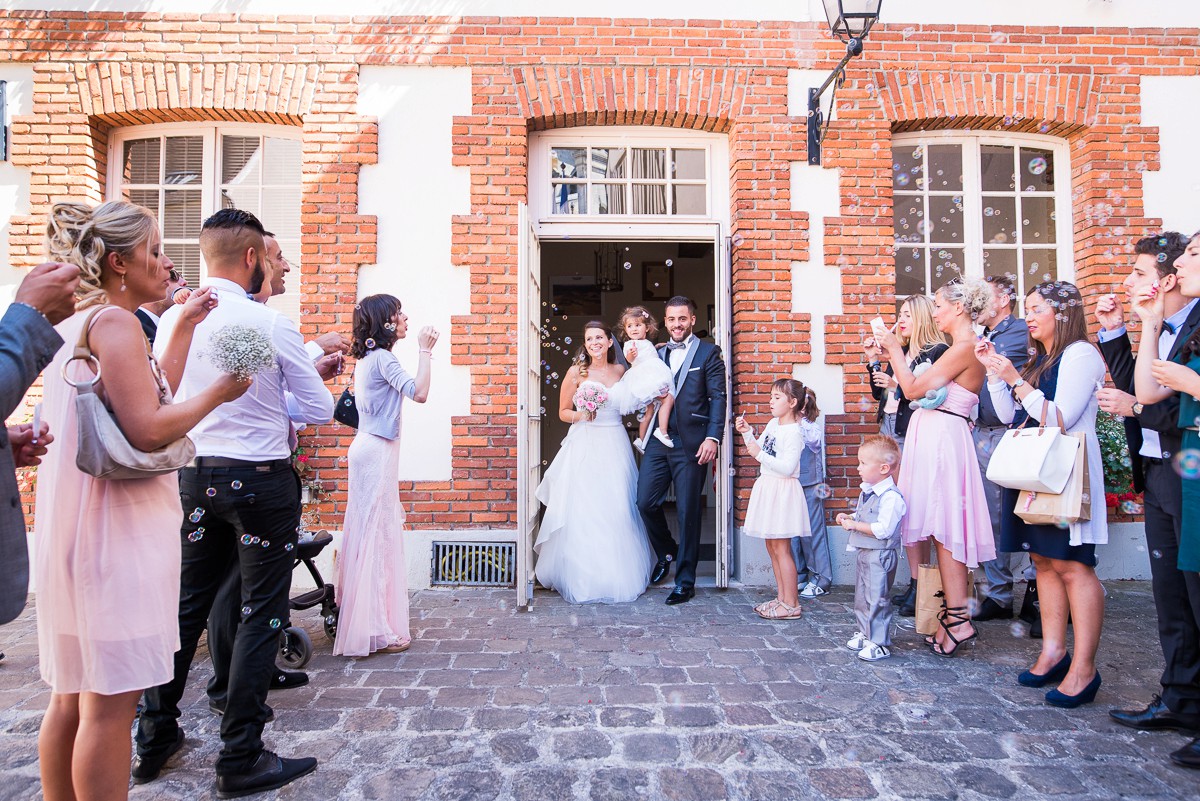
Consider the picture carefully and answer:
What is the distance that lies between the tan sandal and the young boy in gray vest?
0.66 metres

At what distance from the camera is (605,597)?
5.36m

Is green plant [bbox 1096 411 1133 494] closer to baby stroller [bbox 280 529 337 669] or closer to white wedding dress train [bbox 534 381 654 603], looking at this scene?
white wedding dress train [bbox 534 381 654 603]

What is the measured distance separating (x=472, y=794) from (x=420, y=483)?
354 centimetres

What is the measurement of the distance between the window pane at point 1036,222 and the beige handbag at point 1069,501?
3822 millimetres

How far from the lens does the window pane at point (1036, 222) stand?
6527 millimetres

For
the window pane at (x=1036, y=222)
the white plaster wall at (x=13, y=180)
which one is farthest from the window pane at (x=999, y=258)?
the white plaster wall at (x=13, y=180)

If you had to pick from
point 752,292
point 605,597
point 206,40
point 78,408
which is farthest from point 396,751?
point 206,40

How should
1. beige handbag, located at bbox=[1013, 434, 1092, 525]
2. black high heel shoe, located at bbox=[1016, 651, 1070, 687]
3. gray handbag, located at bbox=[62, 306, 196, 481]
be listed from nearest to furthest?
gray handbag, located at bbox=[62, 306, 196, 481], beige handbag, located at bbox=[1013, 434, 1092, 525], black high heel shoe, located at bbox=[1016, 651, 1070, 687]

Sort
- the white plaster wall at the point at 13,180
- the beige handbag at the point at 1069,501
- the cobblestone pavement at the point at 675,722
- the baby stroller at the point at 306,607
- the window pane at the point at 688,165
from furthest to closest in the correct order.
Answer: the window pane at the point at 688,165 < the white plaster wall at the point at 13,180 < the baby stroller at the point at 306,607 < the beige handbag at the point at 1069,501 < the cobblestone pavement at the point at 675,722

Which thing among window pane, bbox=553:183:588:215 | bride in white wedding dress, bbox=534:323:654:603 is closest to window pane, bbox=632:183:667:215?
window pane, bbox=553:183:588:215

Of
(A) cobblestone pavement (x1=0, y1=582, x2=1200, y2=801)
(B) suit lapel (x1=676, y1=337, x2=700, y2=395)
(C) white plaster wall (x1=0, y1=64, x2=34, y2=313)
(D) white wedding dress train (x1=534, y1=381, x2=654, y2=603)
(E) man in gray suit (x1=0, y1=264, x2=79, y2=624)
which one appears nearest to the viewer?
(E) man in gray suit (x1=0, y1=264, x2=79, y2=624)

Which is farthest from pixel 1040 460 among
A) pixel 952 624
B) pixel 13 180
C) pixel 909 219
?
pixel 13 180

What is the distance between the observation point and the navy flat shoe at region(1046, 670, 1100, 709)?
3396 mm

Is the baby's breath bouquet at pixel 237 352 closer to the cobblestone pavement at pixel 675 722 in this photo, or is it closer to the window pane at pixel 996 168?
the cobblestone pavement at pixel 675 722
